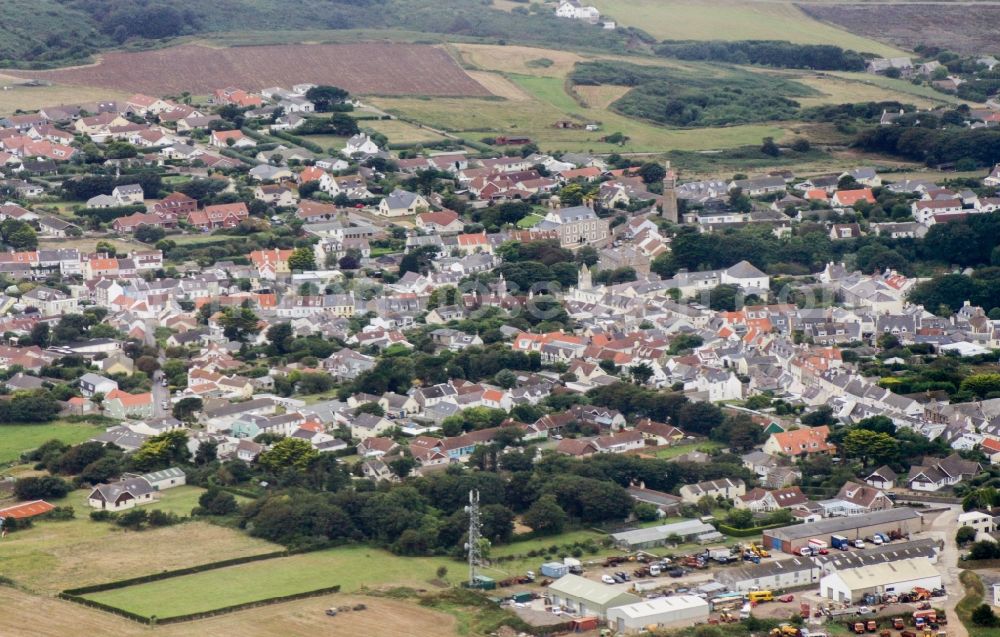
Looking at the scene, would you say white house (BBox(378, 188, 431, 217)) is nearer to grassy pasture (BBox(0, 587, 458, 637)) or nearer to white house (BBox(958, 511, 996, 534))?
white house (BBox(958, 511, 996, 534))

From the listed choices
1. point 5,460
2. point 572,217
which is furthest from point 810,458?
point 572,217

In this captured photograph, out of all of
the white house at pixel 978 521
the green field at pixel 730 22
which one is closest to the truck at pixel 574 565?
the white house at pixel 978 521

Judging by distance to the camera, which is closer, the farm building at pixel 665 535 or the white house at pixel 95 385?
the farm building at pixel 665 535

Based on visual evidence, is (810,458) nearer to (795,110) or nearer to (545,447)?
(545,447)

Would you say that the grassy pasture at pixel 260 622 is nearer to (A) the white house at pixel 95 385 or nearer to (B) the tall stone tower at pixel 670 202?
(A) the white house at pixel 95 385

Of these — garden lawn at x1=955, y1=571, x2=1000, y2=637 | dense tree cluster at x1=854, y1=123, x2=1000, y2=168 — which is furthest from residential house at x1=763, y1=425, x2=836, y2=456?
dense tree cluster at x1=854, y1=123, x2=1000, y2=168

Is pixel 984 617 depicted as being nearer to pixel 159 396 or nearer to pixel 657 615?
pixel 657 615
